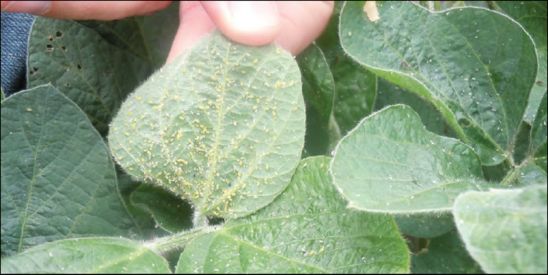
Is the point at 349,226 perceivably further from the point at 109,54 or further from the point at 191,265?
the point at 109,54

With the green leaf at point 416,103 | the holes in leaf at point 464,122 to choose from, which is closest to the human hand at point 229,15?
the green leaf at point 416,103

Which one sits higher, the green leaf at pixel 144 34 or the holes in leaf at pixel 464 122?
the green leaf at pixel 144 34

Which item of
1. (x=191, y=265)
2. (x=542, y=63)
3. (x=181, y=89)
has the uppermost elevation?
(x=181, y=89)

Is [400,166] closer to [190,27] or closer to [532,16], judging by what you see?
[190,27]

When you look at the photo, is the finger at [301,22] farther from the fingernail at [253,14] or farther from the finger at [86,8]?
the finger at [86,8]

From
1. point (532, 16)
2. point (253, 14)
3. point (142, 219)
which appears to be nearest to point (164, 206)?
point (142, 219)

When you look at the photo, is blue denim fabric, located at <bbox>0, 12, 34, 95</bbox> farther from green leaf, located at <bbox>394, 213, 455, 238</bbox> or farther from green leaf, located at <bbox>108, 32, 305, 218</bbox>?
green leaf, located at <bbox>394, 213, 455, 238</bbox>

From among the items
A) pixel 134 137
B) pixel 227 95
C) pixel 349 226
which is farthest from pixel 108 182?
pixel 349 226
